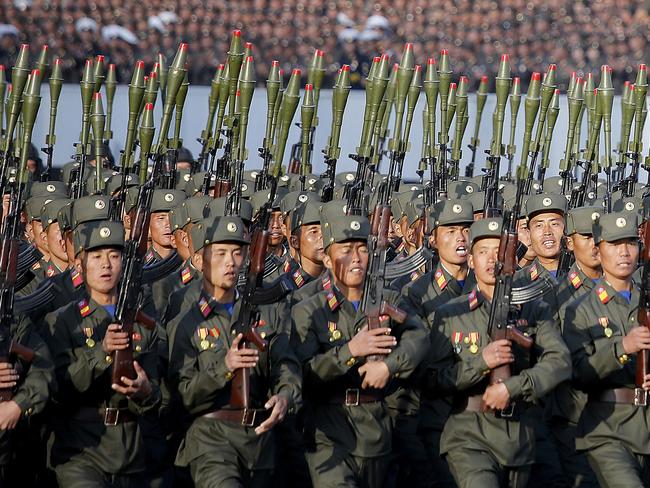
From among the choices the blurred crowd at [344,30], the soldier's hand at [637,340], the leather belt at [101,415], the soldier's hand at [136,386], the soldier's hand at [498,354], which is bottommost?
the leather belt at [101,415]

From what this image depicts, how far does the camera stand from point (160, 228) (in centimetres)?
1352

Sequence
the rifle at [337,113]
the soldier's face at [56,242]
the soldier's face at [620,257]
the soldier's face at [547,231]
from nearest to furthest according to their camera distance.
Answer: the soldier's face at [620,257] → the soldier's face at [56,242] → the rifle at [337,113] → the soldier's face at [547,231]

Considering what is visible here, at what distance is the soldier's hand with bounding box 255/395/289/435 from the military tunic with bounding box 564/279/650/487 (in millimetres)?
2043

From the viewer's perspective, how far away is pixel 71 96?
2397 centimetres

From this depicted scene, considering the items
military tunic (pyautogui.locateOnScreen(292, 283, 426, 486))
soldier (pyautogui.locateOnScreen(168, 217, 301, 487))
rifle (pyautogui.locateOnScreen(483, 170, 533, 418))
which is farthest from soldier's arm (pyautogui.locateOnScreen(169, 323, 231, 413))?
rifle (pyautogui.locateOnScreen(483, 170, 533, 418))

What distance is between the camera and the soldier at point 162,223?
525 inches

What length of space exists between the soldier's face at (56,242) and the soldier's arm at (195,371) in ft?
9.87

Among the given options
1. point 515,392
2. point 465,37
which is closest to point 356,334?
point 515,392

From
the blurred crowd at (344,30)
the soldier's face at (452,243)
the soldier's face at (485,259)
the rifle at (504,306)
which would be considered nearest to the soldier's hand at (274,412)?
the rifle at (504,306)

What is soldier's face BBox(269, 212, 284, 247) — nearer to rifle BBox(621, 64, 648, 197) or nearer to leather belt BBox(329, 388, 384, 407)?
rifle BBox(621, 64, 648, 197)

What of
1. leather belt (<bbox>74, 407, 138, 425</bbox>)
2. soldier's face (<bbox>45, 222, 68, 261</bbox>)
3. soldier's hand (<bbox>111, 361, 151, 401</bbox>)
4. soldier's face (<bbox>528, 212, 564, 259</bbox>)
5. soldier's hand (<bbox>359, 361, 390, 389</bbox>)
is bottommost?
leather belt (<bbox>74, 407, 138, 425</bbox>)

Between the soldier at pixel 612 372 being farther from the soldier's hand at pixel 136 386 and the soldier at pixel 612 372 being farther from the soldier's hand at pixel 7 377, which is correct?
the soldier's hand at pixel 7 377

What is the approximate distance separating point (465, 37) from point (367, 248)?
783 inches

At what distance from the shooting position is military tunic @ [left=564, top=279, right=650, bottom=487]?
9.86 meters
